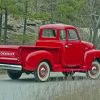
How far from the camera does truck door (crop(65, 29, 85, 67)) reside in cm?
Result: 1936

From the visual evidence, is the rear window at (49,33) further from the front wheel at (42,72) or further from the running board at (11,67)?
the running board at (11,67)

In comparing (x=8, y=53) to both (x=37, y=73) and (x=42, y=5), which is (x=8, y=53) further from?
(x=42, y=5)

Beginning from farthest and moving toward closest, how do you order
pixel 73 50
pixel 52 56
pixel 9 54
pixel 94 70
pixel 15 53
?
pixel 94 70, pixel 73 50, pixel 52 56, pixel 9 54, pixel 15 53

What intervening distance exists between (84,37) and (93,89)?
26.0m

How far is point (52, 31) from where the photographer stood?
20.2 m

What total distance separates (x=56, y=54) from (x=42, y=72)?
102 centimetres

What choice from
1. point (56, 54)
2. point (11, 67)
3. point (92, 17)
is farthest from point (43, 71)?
point (92, 17)

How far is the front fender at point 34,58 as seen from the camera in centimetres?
1791

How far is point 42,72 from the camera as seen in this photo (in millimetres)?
18344

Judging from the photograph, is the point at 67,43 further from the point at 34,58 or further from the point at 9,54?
the point at 9,54

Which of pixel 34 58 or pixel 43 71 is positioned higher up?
pixel 34 58

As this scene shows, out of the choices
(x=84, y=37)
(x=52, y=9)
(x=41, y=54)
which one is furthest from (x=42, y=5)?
(x=41, y=54)

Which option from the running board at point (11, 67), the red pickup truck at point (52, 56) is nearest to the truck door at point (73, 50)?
the red pickup truck at point (52, 56)

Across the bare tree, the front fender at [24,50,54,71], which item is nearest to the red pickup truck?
the front fender at [24,50,54,71]
